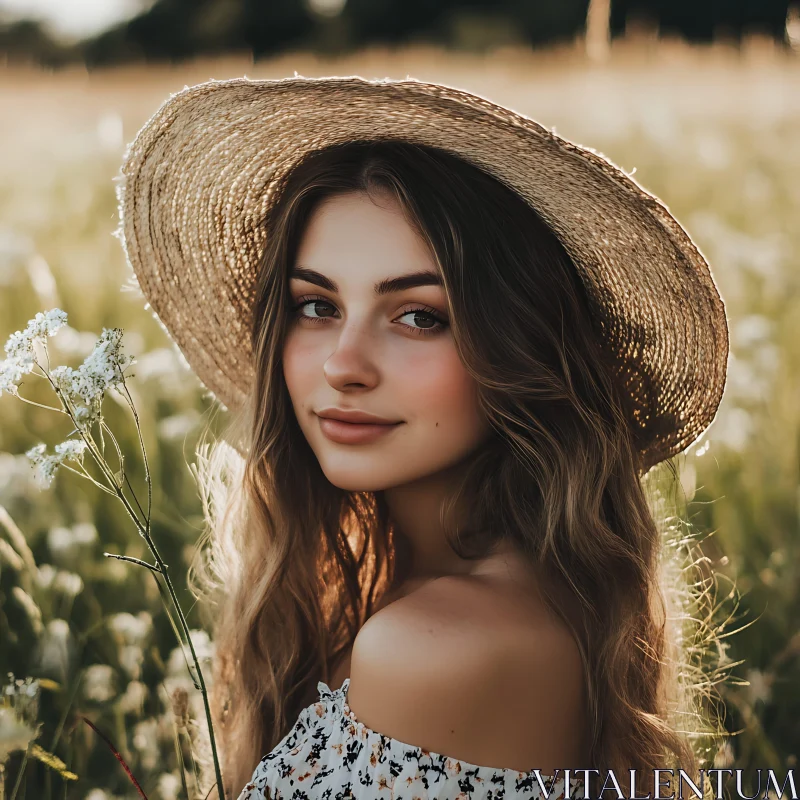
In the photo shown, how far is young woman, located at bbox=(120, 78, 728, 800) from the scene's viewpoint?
1.66 meters

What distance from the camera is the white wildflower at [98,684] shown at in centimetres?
228

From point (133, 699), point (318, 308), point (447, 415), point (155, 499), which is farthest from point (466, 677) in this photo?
point (155, 499)

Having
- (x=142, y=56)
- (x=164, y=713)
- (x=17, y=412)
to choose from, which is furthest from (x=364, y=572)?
(x=142, y=56)

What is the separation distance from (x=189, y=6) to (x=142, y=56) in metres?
2.09

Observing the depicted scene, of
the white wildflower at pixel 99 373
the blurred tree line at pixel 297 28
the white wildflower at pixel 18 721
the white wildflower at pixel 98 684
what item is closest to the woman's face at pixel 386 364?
the white wildflower at pixel 99 373

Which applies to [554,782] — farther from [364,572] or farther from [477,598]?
[364,572]

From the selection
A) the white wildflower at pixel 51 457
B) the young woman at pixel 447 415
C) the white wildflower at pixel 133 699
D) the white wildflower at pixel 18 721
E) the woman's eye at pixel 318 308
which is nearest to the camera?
the white wildflower at pixel 51 457

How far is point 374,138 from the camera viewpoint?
Answer: 2.00 meters

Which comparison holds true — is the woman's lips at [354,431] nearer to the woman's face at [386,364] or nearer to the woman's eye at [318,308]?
the woman's face at [386,364]

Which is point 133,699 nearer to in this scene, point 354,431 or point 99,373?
point 354,431

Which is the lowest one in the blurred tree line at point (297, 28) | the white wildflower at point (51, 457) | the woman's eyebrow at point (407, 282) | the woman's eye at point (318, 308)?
the white wildflower at point (51, 457)

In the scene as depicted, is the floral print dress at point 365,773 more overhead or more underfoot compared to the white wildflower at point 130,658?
more overhead

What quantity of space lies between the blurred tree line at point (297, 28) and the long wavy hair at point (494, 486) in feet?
59.1

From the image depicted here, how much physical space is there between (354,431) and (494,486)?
1.09 ft
